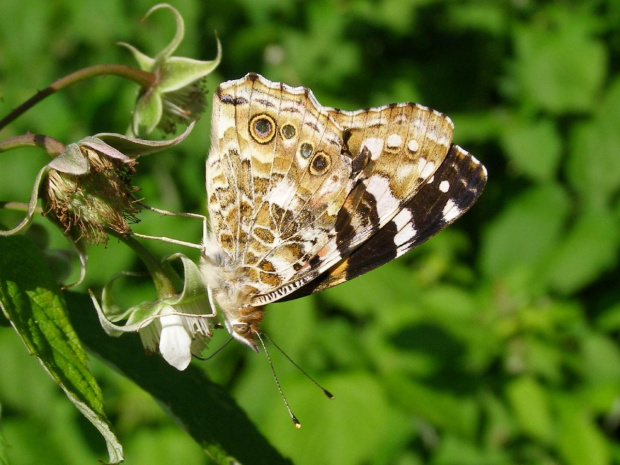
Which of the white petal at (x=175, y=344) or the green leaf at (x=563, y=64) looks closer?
the white petal at (x=175, y=344)

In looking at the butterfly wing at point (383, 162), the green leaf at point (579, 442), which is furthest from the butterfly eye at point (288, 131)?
the green leaf at point (579, 442)

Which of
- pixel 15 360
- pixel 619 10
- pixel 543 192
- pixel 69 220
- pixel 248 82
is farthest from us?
pixel 543 192

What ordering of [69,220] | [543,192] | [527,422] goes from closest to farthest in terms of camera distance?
[69,220] → [527,422] → [543,192]

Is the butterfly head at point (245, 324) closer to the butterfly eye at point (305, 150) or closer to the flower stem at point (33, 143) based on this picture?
the butterfly eye at point (305, 150)

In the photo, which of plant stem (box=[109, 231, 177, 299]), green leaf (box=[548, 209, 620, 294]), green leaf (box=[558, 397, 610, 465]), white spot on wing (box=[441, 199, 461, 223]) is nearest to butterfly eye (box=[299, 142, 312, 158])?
white spot on wing (box=[441, 199, 461, 223])

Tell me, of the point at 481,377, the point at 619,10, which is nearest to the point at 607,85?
the point at 619,10

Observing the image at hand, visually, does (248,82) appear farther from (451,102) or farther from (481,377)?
(451,102)

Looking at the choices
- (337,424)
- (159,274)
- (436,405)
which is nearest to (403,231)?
(159,274)

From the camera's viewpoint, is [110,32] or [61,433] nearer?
[61,433]
